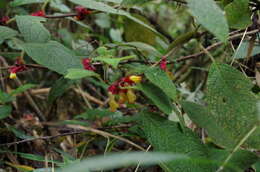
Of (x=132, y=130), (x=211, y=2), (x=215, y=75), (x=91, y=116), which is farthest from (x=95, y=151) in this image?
(x=211, y=2)

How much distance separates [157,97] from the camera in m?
0.73

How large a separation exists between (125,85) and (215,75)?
185 mm

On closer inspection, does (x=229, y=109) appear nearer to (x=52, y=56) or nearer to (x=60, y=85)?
(x=52, y=56)

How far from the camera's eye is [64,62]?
0.80 m

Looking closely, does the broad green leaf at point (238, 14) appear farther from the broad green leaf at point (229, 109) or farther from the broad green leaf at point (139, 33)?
the broad green leaf at point (139, 33)

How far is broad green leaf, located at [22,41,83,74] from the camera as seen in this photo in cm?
78

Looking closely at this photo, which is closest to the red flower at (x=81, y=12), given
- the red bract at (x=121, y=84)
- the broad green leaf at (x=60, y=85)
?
the broad green leaf at (x=60, y=85)

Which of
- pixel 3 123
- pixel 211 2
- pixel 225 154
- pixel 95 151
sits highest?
pixel 211 2

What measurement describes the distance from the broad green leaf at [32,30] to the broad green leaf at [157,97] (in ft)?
0.91

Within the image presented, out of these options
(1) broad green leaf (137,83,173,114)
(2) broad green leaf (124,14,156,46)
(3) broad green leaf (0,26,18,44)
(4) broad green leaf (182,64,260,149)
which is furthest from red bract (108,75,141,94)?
(2) broad green leaf (124,14,156,46)

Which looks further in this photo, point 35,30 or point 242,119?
point 35,30

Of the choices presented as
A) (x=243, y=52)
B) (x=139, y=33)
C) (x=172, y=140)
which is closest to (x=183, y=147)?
(x=172, y=140)

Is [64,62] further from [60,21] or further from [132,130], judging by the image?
[60,21]

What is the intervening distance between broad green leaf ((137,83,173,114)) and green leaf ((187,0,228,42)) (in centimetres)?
19
